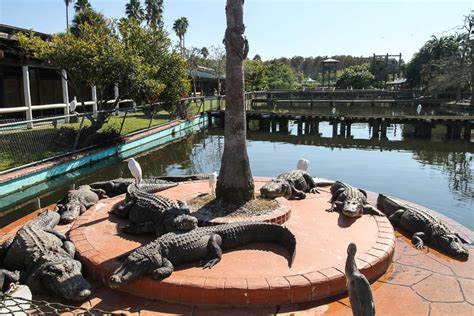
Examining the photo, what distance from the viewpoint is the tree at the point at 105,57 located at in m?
13.5

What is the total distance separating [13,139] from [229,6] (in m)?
7.90

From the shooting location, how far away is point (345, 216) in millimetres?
5887

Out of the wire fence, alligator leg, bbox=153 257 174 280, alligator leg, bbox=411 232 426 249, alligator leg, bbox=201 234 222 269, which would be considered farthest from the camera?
alligator leg, bbox=411 232 426 249

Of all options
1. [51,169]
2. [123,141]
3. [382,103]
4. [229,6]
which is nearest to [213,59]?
[382,103]

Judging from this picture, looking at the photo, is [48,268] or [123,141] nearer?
[48,268]

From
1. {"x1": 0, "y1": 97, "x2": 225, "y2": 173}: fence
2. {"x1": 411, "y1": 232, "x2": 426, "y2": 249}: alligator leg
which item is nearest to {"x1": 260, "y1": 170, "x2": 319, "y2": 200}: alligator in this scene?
{"x1": 411, "y1": 232, "x2": 426, "y2": 249}: alligator leg

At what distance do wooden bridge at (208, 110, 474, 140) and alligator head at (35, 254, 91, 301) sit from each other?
19544 millimetres

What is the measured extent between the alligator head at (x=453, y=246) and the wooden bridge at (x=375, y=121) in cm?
1694

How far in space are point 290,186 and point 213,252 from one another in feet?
9.14

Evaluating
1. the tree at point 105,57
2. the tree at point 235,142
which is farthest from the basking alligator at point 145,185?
the tree at point 105,57

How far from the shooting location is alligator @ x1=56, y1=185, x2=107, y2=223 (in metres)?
6.31

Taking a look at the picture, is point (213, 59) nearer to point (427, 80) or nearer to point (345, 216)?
point (427, 80)

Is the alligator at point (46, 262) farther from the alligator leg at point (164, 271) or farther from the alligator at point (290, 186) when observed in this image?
the alligator at point (290, 186)

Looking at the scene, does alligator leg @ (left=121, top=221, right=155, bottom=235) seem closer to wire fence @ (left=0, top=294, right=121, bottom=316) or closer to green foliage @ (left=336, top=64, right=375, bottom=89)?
wire fence @ (left=0, top=294, right=121, bottom=316)
